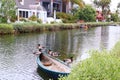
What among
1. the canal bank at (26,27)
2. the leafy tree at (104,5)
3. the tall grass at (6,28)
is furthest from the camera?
the leafy tree at (104,5)

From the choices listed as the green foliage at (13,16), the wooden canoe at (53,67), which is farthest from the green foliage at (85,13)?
the wooden canoe at (53,67)

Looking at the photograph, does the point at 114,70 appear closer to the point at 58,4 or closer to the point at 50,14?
the point at 50,14

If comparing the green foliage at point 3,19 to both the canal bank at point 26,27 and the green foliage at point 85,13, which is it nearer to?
the canal bank at point 26,27

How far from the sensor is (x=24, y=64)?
81.4ft

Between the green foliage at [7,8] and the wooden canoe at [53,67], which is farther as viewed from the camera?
the green foliage at [7,8]

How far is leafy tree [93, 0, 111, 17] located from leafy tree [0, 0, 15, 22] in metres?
75.9

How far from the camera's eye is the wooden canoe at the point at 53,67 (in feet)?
62.8

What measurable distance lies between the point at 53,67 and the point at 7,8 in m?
36.5

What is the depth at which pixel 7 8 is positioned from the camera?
187 ft

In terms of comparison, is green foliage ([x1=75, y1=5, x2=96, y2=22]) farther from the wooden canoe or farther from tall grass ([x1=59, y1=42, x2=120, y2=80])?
tall grass ([x1=59, y1=42, x2=120, y2=80])

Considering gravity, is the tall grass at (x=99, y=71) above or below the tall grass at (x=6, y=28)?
above

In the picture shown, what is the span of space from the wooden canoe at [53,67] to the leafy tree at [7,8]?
32253mm

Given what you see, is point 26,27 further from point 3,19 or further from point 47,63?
point 47,63

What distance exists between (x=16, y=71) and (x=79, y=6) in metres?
75.3
